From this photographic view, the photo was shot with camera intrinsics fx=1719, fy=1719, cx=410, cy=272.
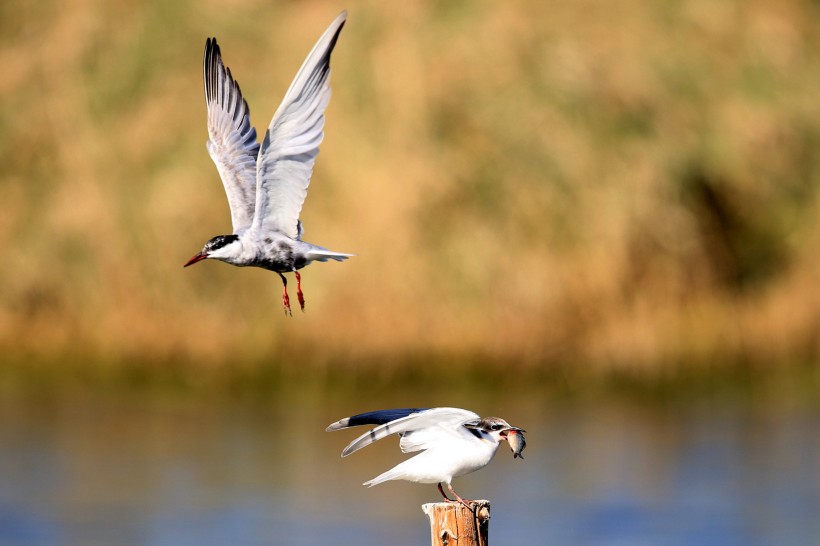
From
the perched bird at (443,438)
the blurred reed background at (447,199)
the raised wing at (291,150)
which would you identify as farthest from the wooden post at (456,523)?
the blurred reed background at (447,199)

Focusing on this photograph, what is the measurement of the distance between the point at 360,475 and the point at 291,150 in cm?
1199

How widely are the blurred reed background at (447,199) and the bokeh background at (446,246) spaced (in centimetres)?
4

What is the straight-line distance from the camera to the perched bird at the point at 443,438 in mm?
8195

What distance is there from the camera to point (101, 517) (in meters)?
17.7

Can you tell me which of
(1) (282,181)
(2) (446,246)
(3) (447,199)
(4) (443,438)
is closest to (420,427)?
(4) (443,438)

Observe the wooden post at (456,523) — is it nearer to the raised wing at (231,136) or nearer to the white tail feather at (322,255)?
the white tail feather at (322,255)

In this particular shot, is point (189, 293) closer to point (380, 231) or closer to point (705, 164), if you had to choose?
point (380, 231)

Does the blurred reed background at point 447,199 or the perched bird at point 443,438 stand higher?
the blurred reed background at point 447,199

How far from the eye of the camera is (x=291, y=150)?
8.49 m

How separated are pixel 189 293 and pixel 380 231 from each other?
8.98ft

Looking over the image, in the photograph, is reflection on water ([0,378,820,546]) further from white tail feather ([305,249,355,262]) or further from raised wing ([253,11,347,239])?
white tail feather ([305,249,355,262])

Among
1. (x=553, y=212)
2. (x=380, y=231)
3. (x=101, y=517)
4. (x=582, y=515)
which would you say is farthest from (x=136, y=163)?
(x=582, y=515)

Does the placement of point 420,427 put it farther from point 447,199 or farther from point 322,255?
point 447,199

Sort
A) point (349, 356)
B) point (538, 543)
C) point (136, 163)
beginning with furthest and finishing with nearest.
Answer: point (136, 163) → point (349, 356) → point (538, 543)
